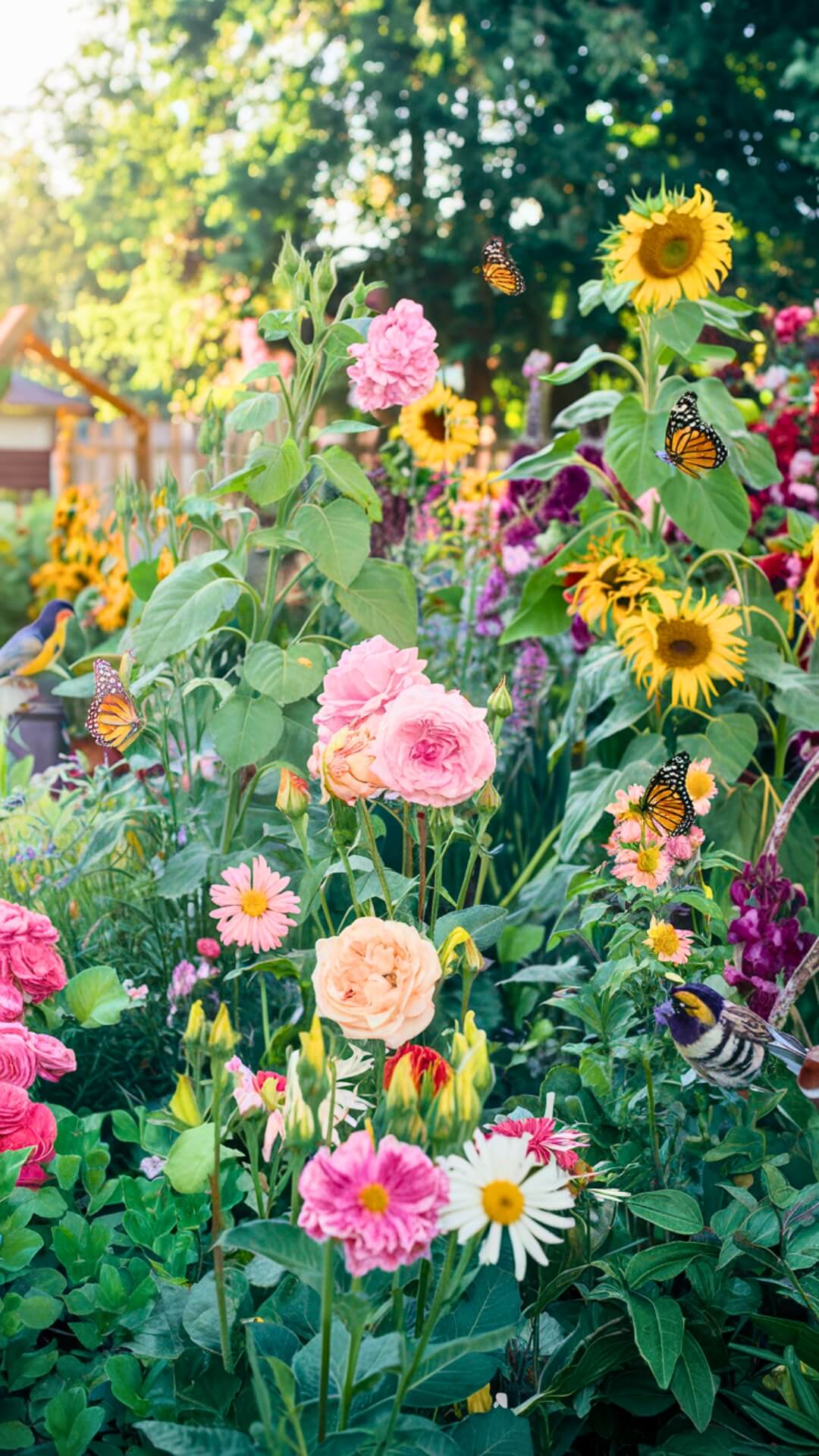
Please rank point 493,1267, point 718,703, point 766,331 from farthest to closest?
point 766,331
point 718,703
point 493,1267

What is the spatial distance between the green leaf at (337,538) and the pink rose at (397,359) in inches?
7.0

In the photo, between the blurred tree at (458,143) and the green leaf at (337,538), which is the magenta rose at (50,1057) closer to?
the green leaf at (337,538)

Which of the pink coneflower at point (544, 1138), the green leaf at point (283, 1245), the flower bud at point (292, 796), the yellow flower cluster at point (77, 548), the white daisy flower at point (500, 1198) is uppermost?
the flower bud at point (292, 796)

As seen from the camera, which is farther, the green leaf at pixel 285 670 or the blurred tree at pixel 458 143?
the blurred tree at pixel 458 143

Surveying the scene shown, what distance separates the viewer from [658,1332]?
104 cm

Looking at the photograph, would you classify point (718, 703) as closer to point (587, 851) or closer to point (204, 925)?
point (587, 851)

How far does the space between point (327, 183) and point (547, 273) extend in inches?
92.0

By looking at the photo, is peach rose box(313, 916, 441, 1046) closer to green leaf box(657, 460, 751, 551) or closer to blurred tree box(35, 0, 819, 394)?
green leaf box(657, 460, 751, 551)

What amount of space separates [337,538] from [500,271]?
0.47 m

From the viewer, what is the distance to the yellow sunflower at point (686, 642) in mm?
1852

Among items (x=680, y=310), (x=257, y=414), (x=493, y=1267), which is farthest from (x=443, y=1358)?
(x=680, y=310)

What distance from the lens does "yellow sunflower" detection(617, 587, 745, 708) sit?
1.85 meters

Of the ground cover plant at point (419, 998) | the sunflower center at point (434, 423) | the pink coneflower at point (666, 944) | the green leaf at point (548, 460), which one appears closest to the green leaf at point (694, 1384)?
the ground cover plant at point (419, 998)

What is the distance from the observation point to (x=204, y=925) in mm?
1880
